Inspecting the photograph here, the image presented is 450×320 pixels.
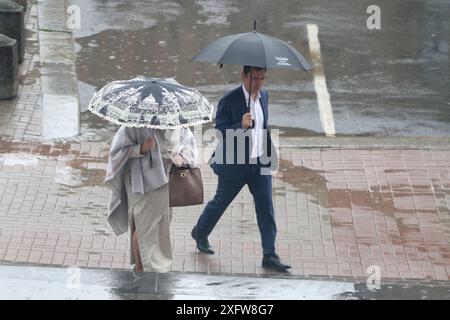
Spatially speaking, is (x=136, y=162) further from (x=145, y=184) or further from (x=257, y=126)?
(x=257, y=126)

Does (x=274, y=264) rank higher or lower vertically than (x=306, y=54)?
higher

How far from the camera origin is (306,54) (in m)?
14.9

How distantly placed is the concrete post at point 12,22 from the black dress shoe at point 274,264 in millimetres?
5854

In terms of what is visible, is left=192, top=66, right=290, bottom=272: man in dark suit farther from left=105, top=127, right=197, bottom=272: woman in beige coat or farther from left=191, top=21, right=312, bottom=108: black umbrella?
left=105, top=127, right=197, bottom=272: woman in beige coat

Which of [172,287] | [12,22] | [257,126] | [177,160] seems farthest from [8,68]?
[172,287]

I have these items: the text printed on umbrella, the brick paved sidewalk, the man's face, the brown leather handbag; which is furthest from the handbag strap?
the brick paved sidewalk

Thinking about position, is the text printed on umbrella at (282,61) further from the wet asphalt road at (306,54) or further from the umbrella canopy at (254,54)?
the wet asphalt road at (306,54)

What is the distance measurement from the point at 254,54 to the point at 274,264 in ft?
5.89

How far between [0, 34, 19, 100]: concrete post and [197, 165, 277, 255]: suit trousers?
4222 mm

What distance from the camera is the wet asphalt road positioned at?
13000mm

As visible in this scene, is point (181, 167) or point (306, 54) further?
point (306, 54)
